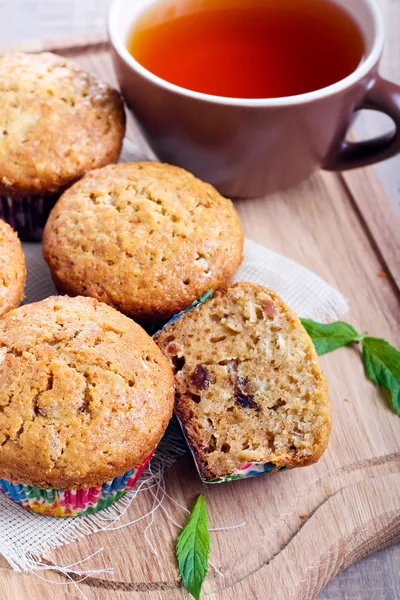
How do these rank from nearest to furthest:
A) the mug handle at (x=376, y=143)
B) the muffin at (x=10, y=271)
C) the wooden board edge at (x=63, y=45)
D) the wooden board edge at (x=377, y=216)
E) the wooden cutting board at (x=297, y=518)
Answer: the wooden cutting board at (x=297, y=518), the muffin at (x=10, y=271), the mug handle at (x=376, y=143), the wooden board edge at (x=377, y=216), the wooden board edge at (x=63, y=45)

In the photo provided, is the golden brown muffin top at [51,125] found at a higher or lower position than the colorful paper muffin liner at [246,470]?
higher

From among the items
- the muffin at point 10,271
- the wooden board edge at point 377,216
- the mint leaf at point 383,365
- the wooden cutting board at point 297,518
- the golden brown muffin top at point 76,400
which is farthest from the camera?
the wooden board edge at point 377,216

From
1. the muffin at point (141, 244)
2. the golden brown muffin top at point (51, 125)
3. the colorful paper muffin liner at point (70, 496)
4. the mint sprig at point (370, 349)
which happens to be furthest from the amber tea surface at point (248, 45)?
the colorful paper muffin liner at point (70, 496)

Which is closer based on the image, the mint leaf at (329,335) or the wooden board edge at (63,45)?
the mint leaf at (329,335)

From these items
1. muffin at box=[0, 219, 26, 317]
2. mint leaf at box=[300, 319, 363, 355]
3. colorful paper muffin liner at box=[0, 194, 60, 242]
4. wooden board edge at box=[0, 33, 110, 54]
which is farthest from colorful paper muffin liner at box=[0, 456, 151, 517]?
wooden board edge at box=[0, 33, 110, 54]

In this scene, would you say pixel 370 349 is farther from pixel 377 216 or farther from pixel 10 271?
pixel 10 271

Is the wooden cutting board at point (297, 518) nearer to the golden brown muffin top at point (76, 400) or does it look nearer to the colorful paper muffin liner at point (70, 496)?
the colorful paper muffin liner at point (70, 496)

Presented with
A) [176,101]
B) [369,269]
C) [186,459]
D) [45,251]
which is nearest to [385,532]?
[186,459]
